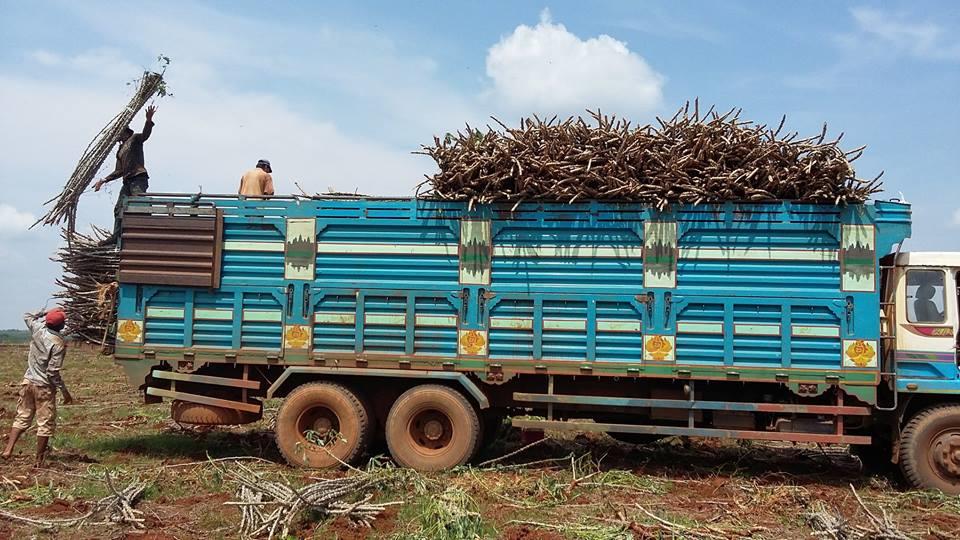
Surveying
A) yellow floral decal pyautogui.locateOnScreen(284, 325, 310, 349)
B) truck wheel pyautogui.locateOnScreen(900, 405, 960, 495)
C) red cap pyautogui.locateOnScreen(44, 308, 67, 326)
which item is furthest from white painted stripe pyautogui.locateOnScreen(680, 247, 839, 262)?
red cap pyautogui.locateOnScreen(44, 308, 67, 326)

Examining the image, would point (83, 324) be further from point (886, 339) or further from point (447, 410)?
point (886, 339)

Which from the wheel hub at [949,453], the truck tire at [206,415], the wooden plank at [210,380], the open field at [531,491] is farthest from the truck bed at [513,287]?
the open field at [531,491]

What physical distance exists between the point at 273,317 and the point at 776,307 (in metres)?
5.63

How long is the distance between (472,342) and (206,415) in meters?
3.27

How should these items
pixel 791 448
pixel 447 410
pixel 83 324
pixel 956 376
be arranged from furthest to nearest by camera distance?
pixel 791 448 → pixel 83 324 → pixel 447 410 → pixel 956 376

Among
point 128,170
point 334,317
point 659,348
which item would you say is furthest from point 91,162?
point 659,348

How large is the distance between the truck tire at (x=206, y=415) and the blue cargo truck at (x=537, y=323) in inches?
1.0

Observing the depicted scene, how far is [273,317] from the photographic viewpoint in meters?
8.42

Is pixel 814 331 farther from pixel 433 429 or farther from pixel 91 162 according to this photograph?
pixel 91 162

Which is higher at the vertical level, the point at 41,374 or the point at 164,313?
the point at 164,313

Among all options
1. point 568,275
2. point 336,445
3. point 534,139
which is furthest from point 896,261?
point 336,445

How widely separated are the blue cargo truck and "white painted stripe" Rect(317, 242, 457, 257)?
3 centimetres

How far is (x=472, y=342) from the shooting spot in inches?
319

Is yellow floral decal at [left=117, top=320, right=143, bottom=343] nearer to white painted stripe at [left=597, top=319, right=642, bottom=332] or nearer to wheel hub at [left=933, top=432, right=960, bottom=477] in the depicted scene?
white painted stripe at [left=597, top=319, right=642, bottom=332]
